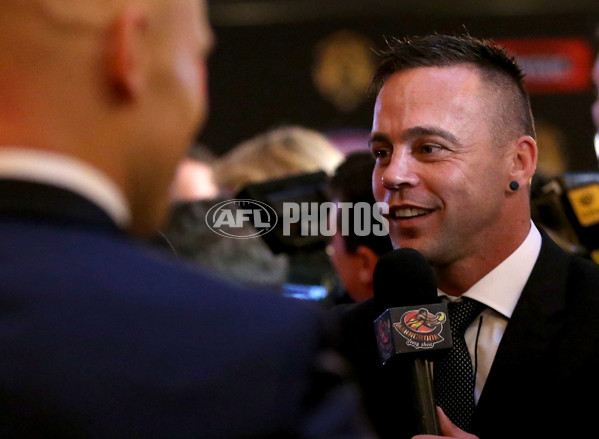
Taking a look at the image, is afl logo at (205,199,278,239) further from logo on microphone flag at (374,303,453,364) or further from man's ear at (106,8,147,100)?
man's ear at (106,8,147,100)

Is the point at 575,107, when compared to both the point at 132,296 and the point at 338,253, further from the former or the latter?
the point at 132,296

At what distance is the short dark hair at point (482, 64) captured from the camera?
1.74m

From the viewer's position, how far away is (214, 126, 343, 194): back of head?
A: 123 inches

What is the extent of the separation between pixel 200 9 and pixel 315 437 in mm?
366

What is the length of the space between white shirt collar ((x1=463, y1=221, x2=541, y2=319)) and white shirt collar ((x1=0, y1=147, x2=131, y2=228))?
109 centimetres

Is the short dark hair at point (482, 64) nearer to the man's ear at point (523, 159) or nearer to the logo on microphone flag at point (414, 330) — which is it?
the man's ear at point (523, 159)

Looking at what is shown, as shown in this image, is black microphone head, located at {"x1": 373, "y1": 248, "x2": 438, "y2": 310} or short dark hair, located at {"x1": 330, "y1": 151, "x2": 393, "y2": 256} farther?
short dark hair, located at {"x1": 330, "y1": 151, "x2": 393, "y2": 256}

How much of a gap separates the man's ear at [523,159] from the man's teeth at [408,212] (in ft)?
0.76

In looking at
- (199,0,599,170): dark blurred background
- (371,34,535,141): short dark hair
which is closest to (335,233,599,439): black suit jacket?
(371,34,535,141): short dark hair

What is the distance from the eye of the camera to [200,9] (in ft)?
2.49

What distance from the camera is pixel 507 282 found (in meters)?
1.67

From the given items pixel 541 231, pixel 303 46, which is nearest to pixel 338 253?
pixel 541 231

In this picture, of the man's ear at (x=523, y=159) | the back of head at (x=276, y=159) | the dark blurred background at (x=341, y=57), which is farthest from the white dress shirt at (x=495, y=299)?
the dark blurred background at (x=341, y=57)

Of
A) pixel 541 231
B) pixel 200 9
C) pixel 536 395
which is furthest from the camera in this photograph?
pixel 541 231
